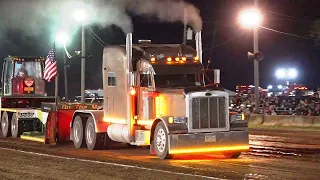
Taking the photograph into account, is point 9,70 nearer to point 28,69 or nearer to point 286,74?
point 28,69

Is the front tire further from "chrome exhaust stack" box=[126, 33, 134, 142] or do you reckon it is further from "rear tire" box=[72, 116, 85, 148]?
"rear tire" box=[72, 116, 85, 148]

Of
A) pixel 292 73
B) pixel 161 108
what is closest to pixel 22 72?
pixel 161 108

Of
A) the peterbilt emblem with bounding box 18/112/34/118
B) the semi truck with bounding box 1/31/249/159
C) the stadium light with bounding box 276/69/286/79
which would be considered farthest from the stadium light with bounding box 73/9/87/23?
the stadium light with bounding box 276/69/286/79

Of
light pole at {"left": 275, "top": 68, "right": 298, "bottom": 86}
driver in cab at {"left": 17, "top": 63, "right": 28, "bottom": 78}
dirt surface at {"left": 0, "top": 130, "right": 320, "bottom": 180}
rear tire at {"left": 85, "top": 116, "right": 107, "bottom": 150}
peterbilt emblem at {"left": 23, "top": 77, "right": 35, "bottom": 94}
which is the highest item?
light pole at {"left": 275, "top": 68, "right": 298, "bottom": 86}

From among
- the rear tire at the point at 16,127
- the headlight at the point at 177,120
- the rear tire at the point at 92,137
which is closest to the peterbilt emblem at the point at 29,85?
the rear tire at the point at 16,127

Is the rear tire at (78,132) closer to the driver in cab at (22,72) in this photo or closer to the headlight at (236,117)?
the headlight at (236,117)

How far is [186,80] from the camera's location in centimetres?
1794

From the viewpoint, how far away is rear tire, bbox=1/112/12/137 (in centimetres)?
2734

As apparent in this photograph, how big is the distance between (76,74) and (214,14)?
3117 centimetres

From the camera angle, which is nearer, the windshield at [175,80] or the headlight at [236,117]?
the headlight at [236,117]

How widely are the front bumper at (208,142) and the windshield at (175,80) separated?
192cm

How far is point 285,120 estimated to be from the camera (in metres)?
33.0

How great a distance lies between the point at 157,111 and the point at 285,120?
16.9 m

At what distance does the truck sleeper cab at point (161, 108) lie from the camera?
53.6ft
